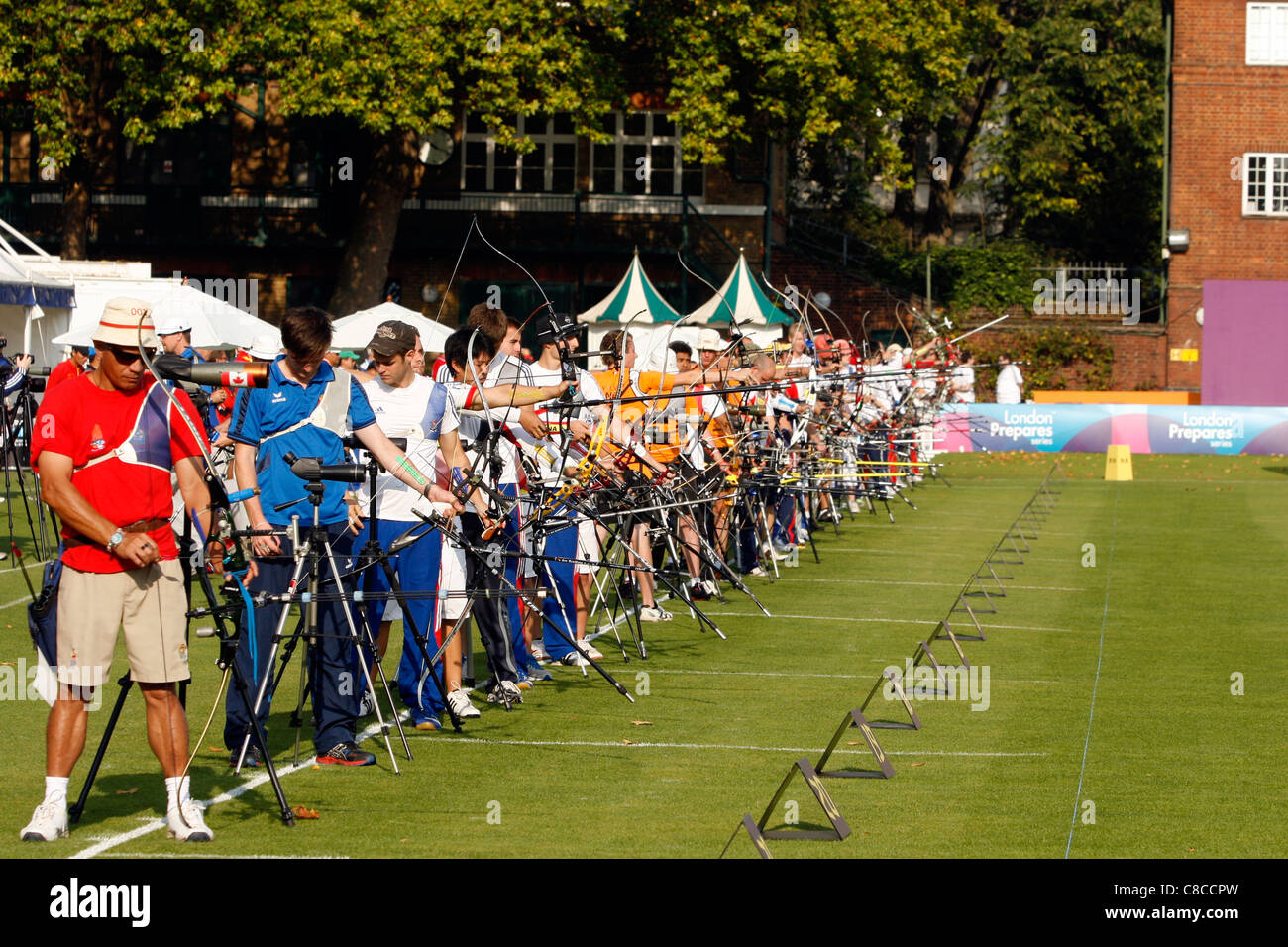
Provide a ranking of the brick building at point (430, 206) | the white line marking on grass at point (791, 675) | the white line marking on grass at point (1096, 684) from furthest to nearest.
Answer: the brick building at point (430, 206)
the white line marking on grass at point (791, 675)
the white line marking on grass at point (1096, 684)

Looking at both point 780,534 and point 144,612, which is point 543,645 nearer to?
point 144,612

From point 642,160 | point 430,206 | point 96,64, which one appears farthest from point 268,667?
point 430,206

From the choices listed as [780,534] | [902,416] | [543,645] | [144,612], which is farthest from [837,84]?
[144,612]

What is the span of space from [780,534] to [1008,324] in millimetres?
30255

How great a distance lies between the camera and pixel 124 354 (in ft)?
24.5

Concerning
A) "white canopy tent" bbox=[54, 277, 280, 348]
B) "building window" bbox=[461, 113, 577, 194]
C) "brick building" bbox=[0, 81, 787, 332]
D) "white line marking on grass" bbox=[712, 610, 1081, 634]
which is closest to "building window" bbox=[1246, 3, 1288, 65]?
"brick building" bbox=[0, 81, 787, 332]

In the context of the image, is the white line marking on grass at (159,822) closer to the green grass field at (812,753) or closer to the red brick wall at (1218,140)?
the green grass field at (812,753)

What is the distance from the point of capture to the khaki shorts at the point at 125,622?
7453mm

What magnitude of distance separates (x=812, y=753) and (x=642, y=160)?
3623cm

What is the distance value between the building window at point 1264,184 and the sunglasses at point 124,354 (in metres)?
46.1

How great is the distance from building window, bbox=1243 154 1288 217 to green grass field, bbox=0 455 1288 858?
1365 inches

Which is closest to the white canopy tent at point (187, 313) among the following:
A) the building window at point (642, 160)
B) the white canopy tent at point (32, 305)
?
the white canopy tent at point (32, 305)

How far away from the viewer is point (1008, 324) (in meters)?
49.3

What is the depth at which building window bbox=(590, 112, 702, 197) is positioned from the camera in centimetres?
4484
